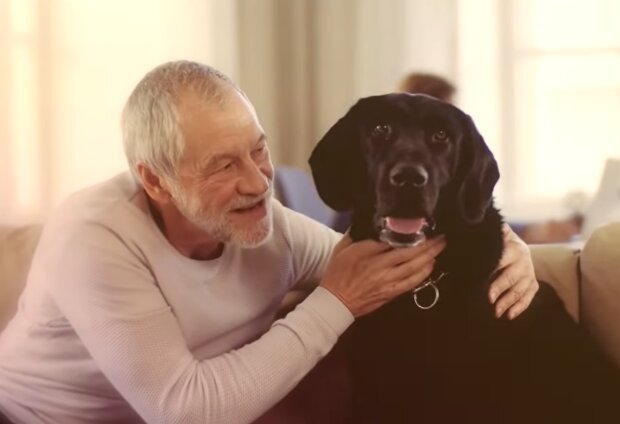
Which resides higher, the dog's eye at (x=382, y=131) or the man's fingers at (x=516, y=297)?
the dog's eye at (x=382, y=131)

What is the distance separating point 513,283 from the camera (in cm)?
A: 117

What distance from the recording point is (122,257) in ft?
3.56

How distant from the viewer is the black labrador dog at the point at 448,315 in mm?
1099

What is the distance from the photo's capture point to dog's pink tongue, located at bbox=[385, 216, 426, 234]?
43.0 inches

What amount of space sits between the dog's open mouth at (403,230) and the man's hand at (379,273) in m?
0.02

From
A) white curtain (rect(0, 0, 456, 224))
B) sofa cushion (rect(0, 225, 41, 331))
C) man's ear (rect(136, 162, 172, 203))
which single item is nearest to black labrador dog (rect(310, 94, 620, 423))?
man's ear (rect(136, 162, 172, 203))

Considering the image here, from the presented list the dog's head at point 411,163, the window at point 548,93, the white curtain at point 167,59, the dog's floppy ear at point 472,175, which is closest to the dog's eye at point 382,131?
the dog's head at point 411,163

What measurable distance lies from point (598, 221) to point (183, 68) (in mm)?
1407

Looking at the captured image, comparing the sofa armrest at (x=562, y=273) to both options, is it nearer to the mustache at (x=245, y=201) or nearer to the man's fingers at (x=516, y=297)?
the man's fingers at (x=516, y=297)

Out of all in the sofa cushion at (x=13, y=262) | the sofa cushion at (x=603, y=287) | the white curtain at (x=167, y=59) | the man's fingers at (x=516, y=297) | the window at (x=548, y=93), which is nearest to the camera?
the man's fingers at (x=516, y=297)

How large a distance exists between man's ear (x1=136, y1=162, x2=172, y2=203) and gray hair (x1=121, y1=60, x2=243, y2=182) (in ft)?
0.04

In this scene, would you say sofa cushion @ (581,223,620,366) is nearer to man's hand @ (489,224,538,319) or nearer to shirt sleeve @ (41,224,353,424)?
man's hand @ (489,224,538,319)

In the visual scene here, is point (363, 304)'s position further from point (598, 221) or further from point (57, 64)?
point (57, 64)

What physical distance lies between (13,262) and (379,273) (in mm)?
966
